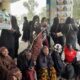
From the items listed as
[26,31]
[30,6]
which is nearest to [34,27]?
[26,31]

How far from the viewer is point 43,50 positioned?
7332 mm

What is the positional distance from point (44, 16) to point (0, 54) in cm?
135

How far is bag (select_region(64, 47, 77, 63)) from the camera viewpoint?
7.75 m

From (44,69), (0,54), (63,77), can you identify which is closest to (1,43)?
(0,54)

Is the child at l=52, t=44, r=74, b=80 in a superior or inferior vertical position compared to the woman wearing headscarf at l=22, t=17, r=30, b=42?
inferior

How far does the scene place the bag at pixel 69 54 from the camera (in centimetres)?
775

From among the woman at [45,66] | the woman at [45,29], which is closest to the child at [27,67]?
the woman at [45,66]

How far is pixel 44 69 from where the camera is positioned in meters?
7.25

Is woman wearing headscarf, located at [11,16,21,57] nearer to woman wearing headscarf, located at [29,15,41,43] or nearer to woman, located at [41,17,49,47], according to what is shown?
woman wearing headscarf, located at [29,15,41,43]

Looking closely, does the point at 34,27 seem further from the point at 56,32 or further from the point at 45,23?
the point at 56,32

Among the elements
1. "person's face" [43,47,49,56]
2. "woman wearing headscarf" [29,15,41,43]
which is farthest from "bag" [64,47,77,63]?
"woman wearing headscarf" [29,15,41,43]

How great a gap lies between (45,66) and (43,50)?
29cm

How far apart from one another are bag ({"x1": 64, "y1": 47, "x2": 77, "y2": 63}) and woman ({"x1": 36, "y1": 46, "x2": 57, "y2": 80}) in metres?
0.50

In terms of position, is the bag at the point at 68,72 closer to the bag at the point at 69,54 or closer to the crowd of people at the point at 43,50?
the crowd of people at the point at 43,50
